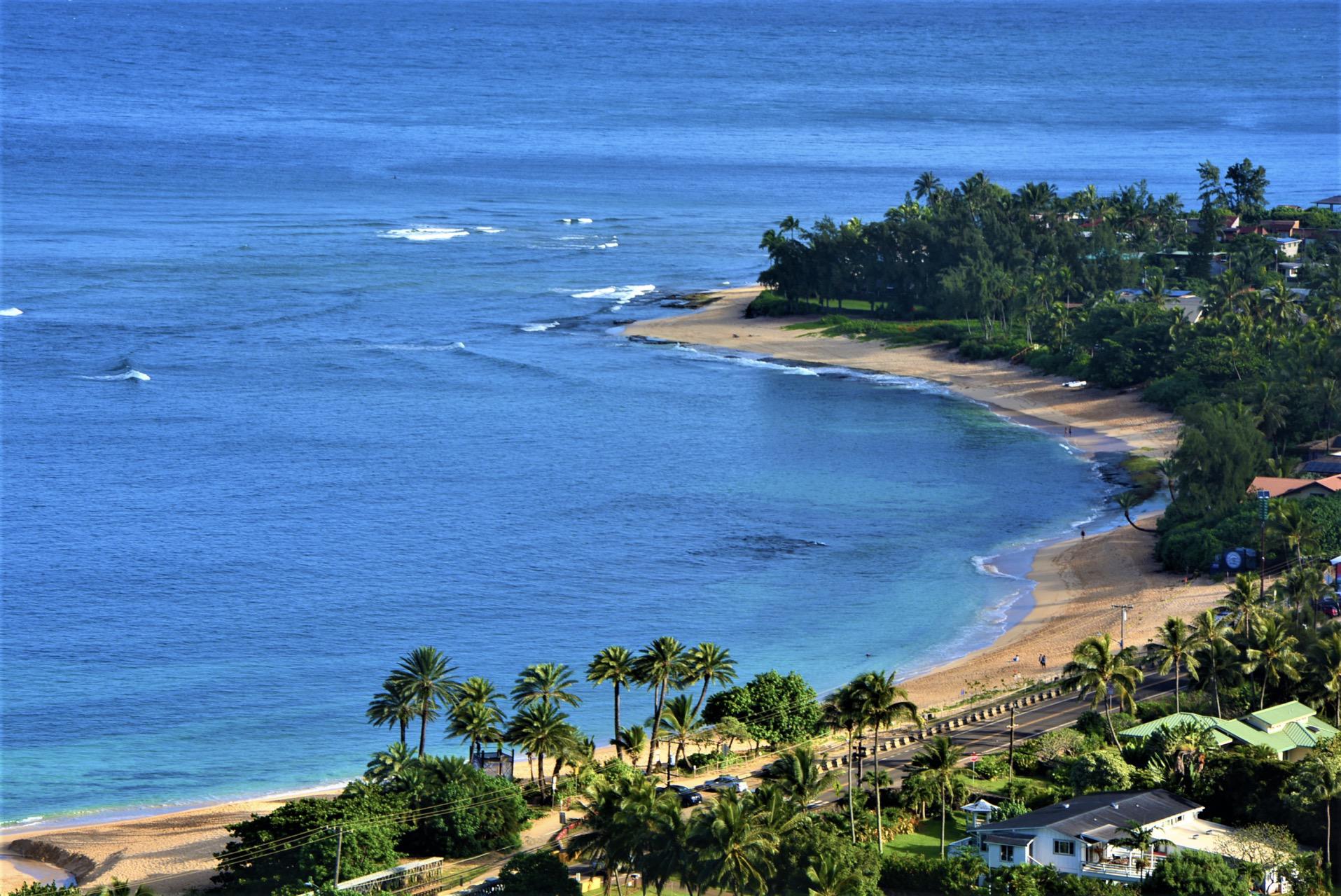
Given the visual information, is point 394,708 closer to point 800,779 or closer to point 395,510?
point 800,779

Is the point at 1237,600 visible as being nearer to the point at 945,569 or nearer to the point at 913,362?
the point at 945,569

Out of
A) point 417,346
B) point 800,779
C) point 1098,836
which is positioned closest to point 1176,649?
point 1098,836

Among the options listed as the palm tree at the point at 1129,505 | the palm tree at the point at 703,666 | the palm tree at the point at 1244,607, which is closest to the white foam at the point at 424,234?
the palm tree at the point at 1129,505

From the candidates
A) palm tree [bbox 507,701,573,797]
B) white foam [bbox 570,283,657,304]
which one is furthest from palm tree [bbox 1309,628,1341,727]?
white foam [bbox 570,283,657,304]

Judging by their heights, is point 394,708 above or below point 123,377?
below

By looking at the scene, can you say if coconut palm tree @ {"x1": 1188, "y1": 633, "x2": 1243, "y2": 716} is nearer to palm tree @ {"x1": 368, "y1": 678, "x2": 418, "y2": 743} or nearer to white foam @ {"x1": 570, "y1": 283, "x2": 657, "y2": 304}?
palm tree @ {"x1": 368, "y1": 678, "x2": 418, "y2": 743}

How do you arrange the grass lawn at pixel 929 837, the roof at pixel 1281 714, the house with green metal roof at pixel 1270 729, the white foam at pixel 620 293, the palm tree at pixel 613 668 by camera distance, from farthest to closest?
A: the white foam at pixel 620 293, the palm tree at pixel 613 668, the roof at pixel 1281 714, the house with green metal roof at pixel 1270 729, the grass lawn at pixel 929 837

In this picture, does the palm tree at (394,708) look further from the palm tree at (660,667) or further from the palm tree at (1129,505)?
the palm tree at (1129,505)
